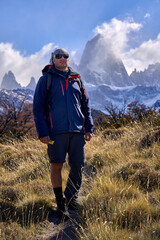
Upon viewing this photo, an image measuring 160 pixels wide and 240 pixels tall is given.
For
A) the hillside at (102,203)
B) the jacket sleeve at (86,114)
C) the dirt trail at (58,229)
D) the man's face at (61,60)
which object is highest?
the man's face at (61,60)

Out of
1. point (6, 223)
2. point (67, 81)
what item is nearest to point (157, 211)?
point (6, 223)

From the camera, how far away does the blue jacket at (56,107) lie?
2.62 m

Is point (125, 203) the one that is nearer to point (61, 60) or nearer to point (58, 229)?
point (58, 229)

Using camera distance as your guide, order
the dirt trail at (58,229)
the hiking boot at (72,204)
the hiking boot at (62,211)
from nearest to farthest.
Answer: the dirt trail at (58,229)
the hiking boot at (62,211)
the hiking boot at (72,204)

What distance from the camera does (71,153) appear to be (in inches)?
110

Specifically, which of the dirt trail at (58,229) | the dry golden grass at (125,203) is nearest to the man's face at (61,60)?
the dry golden grass at (125,203)

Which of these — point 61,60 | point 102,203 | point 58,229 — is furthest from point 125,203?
point 61,60

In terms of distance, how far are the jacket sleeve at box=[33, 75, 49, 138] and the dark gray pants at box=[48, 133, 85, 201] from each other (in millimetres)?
198

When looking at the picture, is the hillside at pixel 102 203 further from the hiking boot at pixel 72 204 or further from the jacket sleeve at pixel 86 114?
the jacket sleeve at pixel 86 114

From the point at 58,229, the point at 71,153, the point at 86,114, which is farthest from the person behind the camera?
the point at 86,114

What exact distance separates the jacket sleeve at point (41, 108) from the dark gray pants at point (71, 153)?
0.65 feet

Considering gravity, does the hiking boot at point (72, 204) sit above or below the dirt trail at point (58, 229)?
above

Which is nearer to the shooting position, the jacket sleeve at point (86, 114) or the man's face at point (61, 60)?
the man's face at point (61, 60)

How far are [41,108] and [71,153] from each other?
2.37ft
